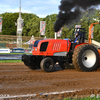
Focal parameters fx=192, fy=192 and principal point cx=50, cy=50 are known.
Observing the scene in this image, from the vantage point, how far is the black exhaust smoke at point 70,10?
10834 mm

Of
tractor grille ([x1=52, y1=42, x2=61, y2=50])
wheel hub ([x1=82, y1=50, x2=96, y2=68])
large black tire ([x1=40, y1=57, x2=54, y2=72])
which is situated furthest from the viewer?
wheel hub ([x1=82, y1=50, x2=96, y2=68])

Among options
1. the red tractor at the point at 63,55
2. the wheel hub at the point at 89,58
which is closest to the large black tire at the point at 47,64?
the red tractor at the point at 63,55

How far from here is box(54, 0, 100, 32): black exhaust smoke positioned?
1083 centimetres

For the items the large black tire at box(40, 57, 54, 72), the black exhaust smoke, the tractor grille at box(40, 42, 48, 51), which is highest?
the black exhaust smoke

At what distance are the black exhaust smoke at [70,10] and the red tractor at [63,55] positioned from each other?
174 cm

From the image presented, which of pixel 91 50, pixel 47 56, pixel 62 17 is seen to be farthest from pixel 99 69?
pixel 62 17

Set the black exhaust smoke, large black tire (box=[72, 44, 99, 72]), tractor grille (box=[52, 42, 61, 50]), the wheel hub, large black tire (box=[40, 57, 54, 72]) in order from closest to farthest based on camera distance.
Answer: large black tire (box=[40, 57, 54, 72])
large black tire (box=[72, 44, 99, 72])
tractor grille (box=[52, 42, 61, 50])
the wheel hub
the black exhaust smoke

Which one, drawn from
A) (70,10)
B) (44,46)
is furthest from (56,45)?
(70,10)

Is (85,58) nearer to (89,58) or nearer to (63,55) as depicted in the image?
(89,58)

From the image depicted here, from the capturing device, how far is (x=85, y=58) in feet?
31.4

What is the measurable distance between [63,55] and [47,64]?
0.98 m

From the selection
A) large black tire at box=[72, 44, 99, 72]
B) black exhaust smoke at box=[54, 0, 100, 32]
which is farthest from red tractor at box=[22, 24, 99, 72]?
black exhaust smoke at box=[54, 0, 100, 32]

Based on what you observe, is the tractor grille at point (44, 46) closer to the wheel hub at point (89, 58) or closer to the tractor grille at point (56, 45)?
the tractor grille at point (56, 45)

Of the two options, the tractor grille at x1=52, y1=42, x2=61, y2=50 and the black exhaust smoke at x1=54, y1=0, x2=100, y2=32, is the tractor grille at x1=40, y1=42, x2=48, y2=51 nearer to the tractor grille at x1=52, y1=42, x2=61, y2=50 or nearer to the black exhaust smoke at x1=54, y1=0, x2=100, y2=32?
the tractor grille at x1=52, y1=42, x2=61, y2=50
